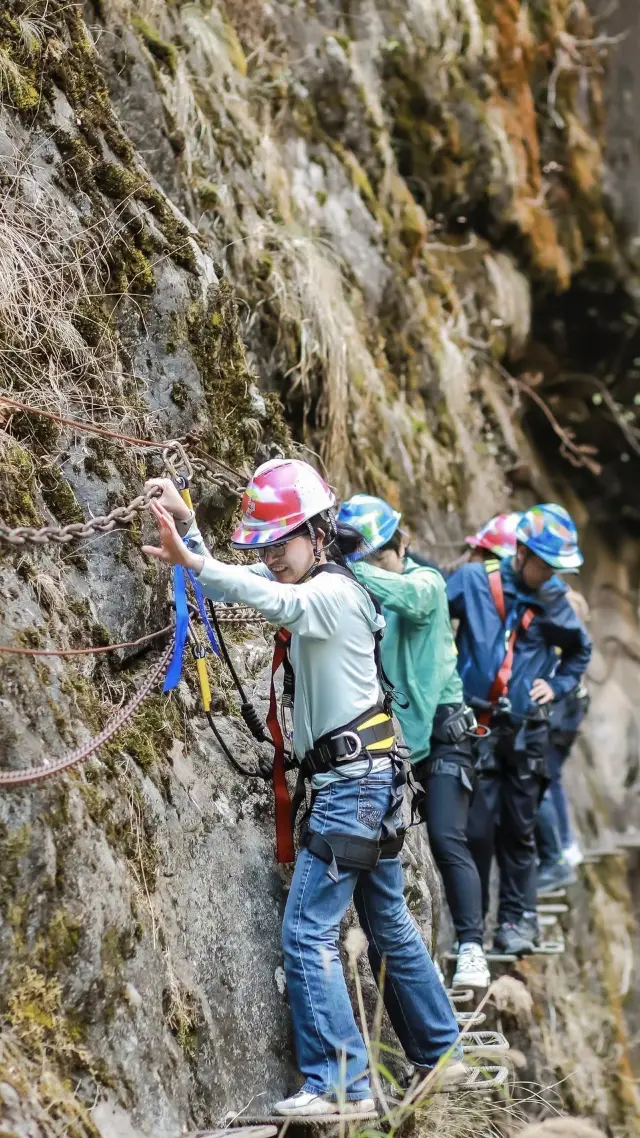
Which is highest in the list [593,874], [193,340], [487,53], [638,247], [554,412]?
[487,53]

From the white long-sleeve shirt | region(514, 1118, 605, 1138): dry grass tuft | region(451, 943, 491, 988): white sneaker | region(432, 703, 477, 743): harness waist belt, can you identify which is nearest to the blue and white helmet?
region(432, 703, 477, 743): harness waist belt

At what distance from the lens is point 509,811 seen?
699 centimetres

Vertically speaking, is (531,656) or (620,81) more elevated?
(620,81)

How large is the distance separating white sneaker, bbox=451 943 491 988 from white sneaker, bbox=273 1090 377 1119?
2000 millimetres

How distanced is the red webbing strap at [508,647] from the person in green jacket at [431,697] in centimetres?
66

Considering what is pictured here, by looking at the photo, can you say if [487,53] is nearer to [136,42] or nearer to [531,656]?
[136,42]

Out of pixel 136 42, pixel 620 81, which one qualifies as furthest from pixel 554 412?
pixel 136 42

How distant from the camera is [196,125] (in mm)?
6855

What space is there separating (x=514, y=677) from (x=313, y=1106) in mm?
3460

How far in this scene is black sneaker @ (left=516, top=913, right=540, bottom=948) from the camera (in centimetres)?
695

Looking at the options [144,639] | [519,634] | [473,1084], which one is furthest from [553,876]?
[144,639]

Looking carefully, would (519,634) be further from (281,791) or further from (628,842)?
(628,842)

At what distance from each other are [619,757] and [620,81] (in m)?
8.23

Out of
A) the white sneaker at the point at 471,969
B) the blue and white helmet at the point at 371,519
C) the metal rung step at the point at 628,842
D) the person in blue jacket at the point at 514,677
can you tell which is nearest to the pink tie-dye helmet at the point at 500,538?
the person in blue jacket at the point at 514,677
